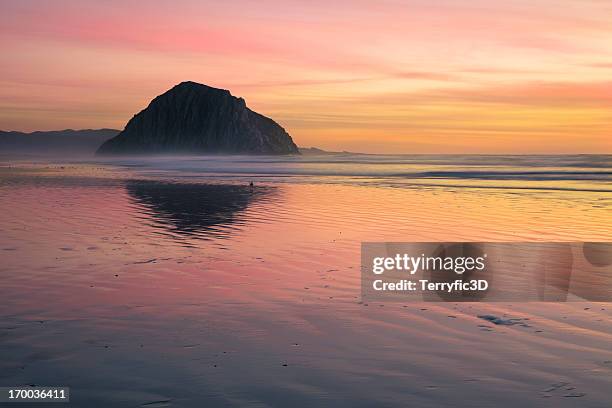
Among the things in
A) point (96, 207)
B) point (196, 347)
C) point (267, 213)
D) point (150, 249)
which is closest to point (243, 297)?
point (196, 347)

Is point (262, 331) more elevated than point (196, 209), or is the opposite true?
point (196, 209)

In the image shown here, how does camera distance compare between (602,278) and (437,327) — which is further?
(602,278)

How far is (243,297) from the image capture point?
10781mm

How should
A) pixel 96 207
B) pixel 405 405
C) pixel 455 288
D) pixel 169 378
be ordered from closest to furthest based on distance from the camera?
pixel 405 405 < pixel 169 378 < pixel 455 288 < pixel 96 207

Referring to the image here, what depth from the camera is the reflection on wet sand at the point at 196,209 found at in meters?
20.2

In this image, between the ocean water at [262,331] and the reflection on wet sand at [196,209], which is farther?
the reflection on wet sand at [196,209]

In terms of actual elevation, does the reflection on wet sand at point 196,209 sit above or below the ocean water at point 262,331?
above

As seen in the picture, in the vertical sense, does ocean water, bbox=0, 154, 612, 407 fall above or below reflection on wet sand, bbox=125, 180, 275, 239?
below

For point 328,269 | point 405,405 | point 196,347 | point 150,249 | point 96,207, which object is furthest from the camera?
point 96,207

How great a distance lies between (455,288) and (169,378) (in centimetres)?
635

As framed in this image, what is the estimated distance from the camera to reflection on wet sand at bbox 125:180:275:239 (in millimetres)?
20234

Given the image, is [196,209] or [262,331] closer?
[262,331]

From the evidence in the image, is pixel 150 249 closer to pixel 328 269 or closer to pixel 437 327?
pixel 328 269

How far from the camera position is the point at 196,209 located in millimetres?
26734
